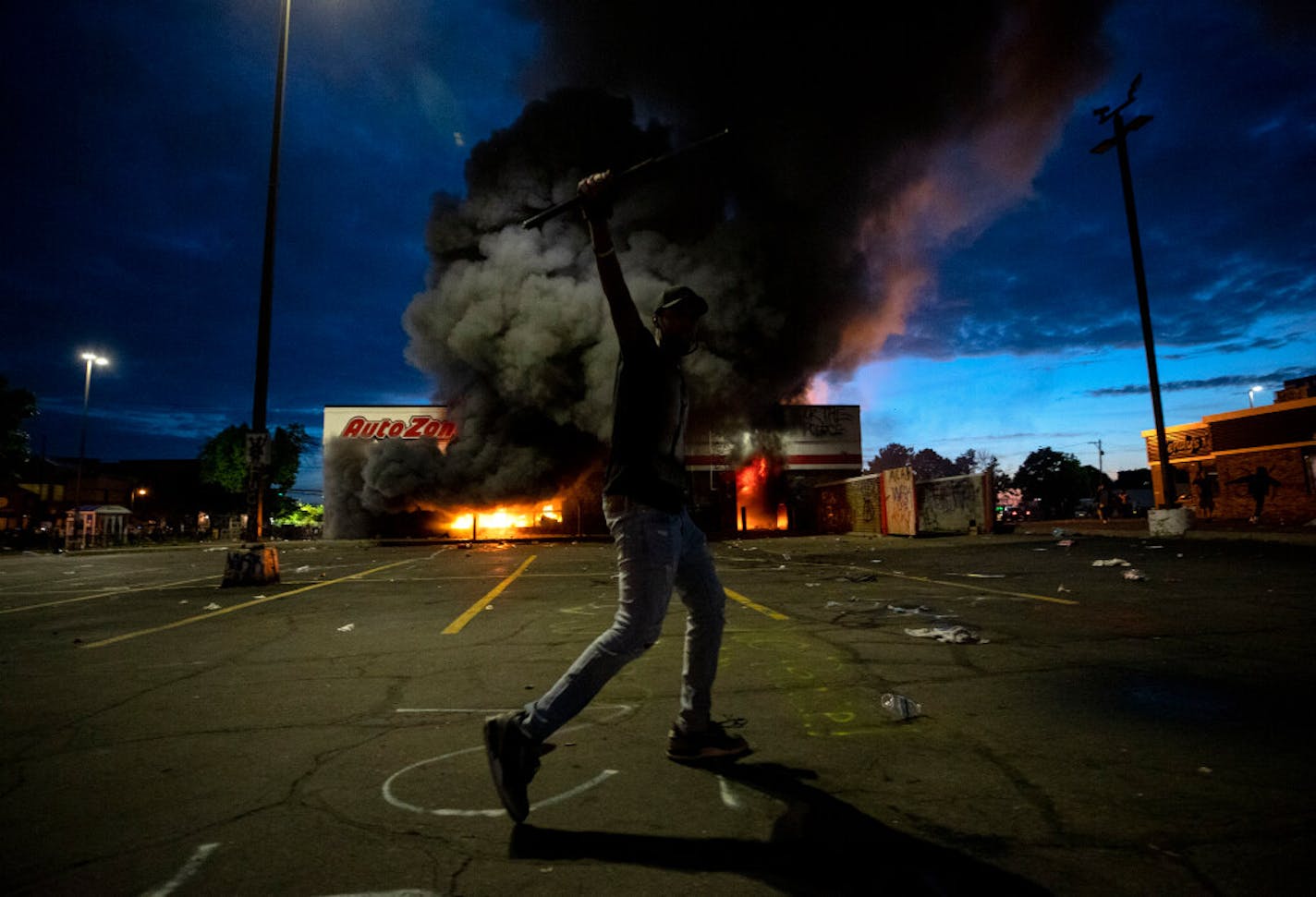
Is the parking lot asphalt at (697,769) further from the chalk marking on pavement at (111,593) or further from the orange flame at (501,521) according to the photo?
the orange flame at (501,521)

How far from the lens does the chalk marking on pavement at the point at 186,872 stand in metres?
1.69

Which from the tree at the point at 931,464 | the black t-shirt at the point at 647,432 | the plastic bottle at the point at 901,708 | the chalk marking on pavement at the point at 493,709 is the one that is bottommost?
the chalk marking on pavement at the point at 493,709

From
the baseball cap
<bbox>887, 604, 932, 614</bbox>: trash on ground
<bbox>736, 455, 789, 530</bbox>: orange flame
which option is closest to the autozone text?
<bbox>736, 455, 789, 530</bbox>: orange flame

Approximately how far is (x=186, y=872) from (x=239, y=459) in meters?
52.0

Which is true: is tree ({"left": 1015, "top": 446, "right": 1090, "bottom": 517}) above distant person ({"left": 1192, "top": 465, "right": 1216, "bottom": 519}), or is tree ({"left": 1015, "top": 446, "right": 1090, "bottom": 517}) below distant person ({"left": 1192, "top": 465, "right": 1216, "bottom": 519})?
above

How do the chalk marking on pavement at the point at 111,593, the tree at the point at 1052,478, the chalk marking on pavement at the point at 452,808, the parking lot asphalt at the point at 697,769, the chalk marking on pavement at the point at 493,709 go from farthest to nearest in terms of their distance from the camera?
1. the tree at the point at 1052,478
2. the chalk marking on pavement at the point at 111,593
3. the chalk marking on pavement at the point at 493,709
4. the chalk marking on pavement at the point at 452,808
5. the parking lot asphalt at the point at 697,769

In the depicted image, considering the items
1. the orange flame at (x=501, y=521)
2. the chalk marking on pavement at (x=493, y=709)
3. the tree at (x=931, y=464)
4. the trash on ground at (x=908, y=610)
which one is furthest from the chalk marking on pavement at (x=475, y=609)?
the tree at (x=931, y=464)

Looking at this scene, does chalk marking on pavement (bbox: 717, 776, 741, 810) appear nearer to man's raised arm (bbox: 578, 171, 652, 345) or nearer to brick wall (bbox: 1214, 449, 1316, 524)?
man's raised arm (bbox: 578, 171, 652, 345)

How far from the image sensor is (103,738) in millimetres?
2928

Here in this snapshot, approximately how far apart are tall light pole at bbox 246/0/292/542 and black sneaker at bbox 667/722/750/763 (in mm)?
8429

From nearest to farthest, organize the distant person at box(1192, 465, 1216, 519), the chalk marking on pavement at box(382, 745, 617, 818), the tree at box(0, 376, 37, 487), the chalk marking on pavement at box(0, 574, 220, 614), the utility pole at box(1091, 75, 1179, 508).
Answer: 1. the chalk marking on pavement at box(382, 745, 617, 818)
2. the chalk marking on pavement at box(0, 574, 220, 614)
3. the utility pole at box(1091, 75, 1179, 508)
4. the distant person at box(1192, 465, 1216, 519)
5. the tree at box(0, 376, 37, 487)

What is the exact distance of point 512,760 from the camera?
2070mm

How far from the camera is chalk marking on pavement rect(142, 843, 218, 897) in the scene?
169 cm

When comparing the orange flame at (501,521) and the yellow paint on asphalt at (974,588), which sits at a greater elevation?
the orange flame at (501,521)
